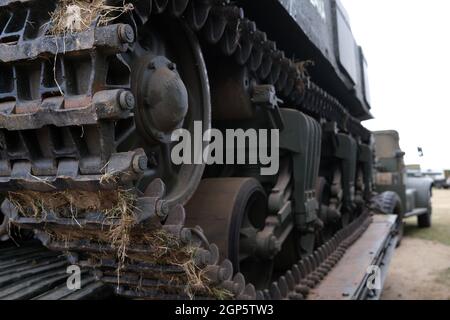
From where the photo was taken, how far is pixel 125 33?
1689mm

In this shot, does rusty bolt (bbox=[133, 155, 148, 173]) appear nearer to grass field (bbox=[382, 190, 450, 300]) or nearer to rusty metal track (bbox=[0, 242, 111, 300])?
rusty metal track (bbox=[0, 242, 111, 300])

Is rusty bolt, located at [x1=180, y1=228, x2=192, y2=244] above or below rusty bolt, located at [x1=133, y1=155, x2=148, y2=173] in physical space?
below

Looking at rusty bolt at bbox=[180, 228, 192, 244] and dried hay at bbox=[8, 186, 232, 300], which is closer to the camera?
dried hay at bbox=[8, 186, 232, 300]

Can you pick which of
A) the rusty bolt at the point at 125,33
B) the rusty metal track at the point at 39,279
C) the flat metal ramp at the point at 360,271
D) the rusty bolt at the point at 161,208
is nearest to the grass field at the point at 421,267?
the flat metal ramp at the point at 360,271

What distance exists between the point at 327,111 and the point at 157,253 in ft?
12.2

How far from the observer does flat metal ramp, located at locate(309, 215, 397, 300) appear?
346 cm

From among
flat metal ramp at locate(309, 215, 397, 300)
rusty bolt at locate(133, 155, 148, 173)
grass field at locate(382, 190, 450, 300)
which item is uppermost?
rusty bolt at locate(133, 155, 148, 173)

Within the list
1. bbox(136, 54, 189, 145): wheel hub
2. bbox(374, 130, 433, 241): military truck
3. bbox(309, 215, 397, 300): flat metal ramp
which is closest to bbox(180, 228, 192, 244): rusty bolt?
bbox(136, 54, 189, 145): wheel hub

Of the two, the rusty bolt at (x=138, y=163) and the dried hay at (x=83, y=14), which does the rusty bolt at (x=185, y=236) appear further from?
the dried hay at (x=83, y=14)

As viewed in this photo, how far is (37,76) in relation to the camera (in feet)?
6.36

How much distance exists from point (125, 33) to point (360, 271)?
2.98 metres
